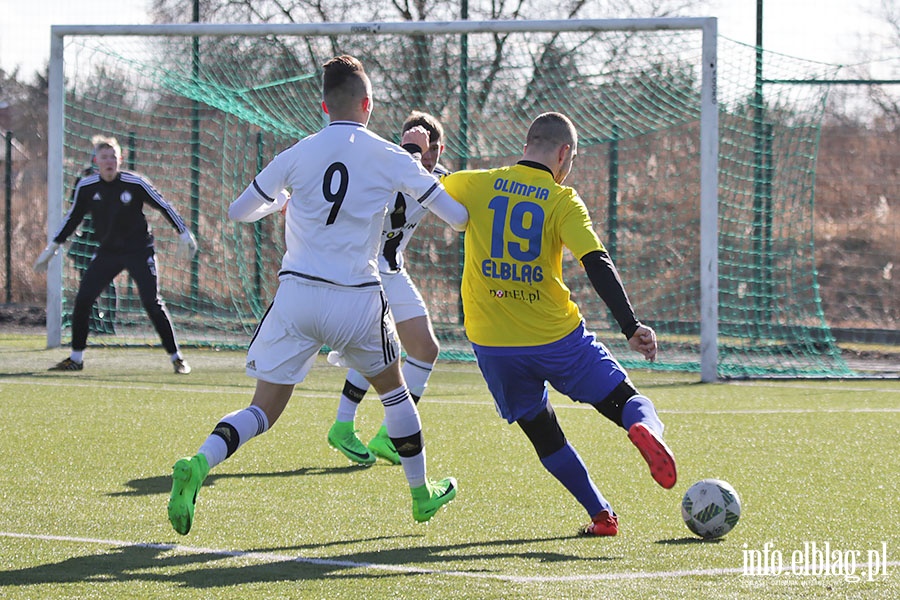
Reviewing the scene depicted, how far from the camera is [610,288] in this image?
434 centimetres

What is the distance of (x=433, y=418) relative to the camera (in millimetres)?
7914

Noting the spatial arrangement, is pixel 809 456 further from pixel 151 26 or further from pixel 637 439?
pixel 151 26

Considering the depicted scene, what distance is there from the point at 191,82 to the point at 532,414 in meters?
9.41

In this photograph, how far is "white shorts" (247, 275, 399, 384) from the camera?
14.4 feet

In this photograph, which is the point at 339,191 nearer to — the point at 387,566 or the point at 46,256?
the point at 387,566

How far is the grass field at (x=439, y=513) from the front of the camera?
3.82 m

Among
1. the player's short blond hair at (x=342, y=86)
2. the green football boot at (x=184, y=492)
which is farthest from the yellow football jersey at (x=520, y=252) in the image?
the green football boot at (x=184, y=492)

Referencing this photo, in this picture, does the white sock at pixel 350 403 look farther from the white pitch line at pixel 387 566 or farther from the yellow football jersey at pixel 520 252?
the white pitch line at pixel 387 566

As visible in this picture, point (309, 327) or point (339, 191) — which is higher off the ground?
point (339, 191)

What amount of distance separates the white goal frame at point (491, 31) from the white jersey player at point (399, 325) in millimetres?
4489

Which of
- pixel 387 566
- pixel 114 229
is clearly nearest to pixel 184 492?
pixel 387 566

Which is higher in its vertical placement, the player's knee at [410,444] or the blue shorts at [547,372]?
the blue shorts at [547,372]

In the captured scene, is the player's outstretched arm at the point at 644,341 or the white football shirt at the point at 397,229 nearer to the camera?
the player's outstretched arm at the point at 644,341

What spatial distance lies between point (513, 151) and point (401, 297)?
740 cm
